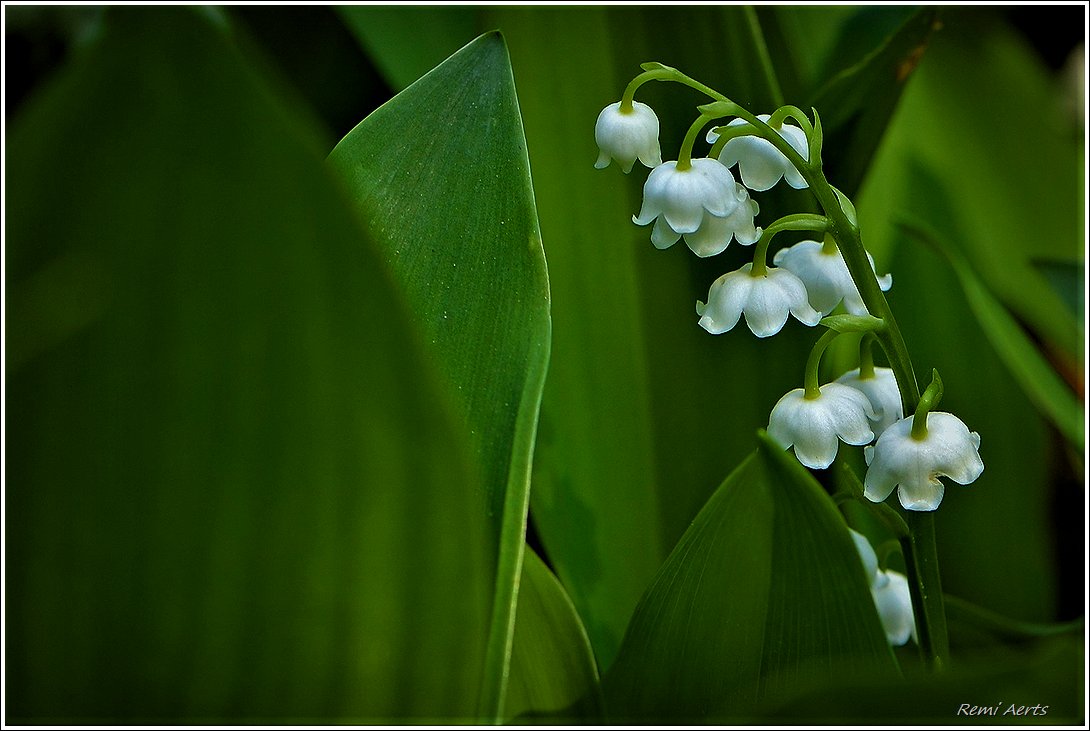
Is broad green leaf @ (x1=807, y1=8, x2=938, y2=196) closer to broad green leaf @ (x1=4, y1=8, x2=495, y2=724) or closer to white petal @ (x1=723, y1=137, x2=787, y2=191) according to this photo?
white petal @ (x1=723, y1=137, x2=787, y2=191)

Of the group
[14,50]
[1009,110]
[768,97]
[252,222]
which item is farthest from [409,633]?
[1009,110]

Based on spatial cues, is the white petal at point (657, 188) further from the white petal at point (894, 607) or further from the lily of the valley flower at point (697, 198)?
the white petal at point (894, 607)

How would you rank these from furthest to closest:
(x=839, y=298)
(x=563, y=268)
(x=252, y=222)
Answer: (x=563, y=268), (x=839, y=298), (x=252, y=222)

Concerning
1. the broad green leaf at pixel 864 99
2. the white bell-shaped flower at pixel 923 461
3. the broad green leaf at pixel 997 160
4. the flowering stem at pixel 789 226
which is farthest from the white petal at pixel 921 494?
the broad green leaf at pixel 997 160

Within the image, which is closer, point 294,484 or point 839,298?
point 294,484

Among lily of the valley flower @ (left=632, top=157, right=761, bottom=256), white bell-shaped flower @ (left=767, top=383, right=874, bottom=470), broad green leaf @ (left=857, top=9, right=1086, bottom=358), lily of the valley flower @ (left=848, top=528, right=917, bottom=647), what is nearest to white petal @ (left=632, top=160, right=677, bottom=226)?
lily of the valley flower @ (left=632, top=157, right=761, bottom=256)

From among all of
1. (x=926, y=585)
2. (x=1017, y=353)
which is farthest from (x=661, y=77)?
(x=1017, y=353)

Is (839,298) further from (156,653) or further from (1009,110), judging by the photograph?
(1009,110)
